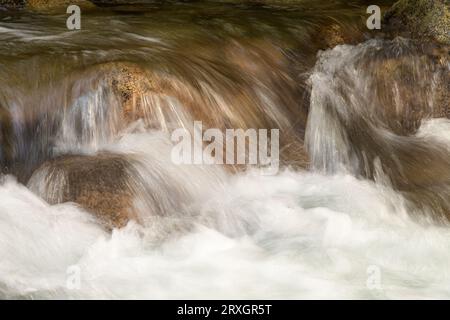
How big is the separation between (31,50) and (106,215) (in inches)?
107

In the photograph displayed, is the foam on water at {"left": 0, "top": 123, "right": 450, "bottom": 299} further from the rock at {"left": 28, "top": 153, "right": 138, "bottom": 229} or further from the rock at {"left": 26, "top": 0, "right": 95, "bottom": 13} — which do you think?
the rock at {"left": 26, "top": 0, "right": 95, "bottom": 13}

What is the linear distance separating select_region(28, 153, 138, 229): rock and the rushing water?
4cm

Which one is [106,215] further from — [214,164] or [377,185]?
[377,185]

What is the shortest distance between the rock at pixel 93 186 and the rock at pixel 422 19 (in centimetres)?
467

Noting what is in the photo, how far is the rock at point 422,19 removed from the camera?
9.28m

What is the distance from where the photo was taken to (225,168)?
722cm

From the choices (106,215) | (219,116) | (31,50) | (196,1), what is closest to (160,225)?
(106,215)

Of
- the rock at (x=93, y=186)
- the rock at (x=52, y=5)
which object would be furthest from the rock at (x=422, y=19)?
the rock at (x=93, y=186)

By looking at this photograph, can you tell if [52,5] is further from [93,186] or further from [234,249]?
[234,249]

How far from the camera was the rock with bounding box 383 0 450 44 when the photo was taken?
9281mm

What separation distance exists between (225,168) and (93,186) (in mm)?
1452

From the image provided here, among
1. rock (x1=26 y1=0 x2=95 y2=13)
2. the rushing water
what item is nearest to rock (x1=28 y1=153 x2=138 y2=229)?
the rushing water

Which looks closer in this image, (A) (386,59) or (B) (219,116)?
(B) (219,116)
